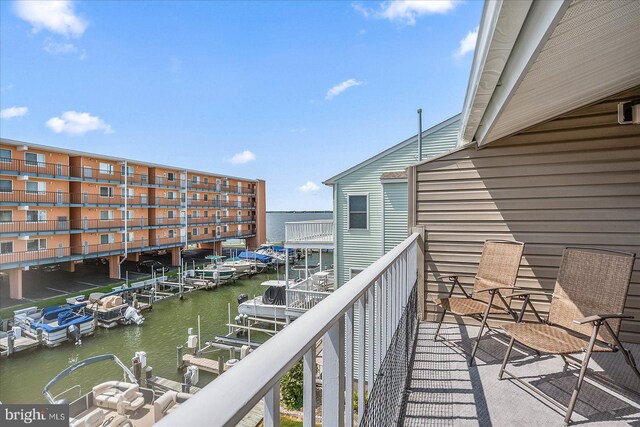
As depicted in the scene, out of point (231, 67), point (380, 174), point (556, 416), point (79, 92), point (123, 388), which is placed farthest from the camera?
point (79, 92)

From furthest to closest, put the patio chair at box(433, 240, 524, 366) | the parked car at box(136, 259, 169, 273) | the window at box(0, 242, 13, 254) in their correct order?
the parked car at box(136, 259, 169, 273), the window at box(0, 242, 13, 254), the patio chair at box(433, 240, 524, 366)

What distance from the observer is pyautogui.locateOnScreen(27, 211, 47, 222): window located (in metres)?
17.5

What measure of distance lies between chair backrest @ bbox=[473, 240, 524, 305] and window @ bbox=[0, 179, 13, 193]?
71.6ft

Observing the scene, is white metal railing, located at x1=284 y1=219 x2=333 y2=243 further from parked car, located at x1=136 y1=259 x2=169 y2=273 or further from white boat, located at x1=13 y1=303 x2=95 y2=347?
parked car, located at x1=136 y1=259 x2=169 y2=273

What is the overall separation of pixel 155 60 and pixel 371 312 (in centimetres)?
2574

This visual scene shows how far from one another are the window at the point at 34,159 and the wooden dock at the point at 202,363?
14586 millimetres

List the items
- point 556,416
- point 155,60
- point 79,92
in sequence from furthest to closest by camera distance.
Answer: point 79,92
point 155,60
point 556,416

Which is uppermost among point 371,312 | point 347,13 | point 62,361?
point 347,13

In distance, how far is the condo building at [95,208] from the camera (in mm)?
16781

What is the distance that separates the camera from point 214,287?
1995 centimetres

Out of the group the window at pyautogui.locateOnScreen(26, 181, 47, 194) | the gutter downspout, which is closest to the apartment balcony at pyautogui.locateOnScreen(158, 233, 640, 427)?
the window at pyautogui.locateOnScreen(26, 181, 47, 194)

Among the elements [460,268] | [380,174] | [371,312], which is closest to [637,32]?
[371,312]

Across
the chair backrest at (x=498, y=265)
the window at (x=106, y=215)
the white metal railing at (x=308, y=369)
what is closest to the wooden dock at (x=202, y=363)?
the chair backrest at (x=498, y=265)

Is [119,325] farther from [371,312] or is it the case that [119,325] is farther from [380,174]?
[371,312]
